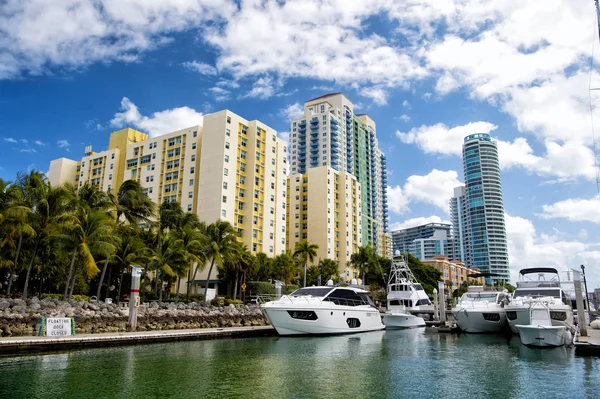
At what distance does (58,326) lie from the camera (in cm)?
2406

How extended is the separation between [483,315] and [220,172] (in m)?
44.3

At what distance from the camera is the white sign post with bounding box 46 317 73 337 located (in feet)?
77.6

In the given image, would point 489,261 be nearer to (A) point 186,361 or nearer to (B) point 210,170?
(B) point 210,170

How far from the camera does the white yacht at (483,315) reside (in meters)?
35.7

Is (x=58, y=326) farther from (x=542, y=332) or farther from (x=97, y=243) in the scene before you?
(x=542, y=332)

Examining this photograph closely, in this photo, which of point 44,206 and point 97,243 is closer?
point 97,243

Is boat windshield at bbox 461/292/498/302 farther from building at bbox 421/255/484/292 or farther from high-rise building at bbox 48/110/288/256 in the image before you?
building at bbox 421/255/484/292

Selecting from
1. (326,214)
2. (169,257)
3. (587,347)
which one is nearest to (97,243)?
(169,257)

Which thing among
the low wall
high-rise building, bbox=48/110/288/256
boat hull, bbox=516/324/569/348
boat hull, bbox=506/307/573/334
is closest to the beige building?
high-rise building, bbox=48/110/288/256

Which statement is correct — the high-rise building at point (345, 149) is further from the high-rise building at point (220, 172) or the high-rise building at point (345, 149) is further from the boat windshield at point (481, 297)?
the boat windshield at point (481, 297)

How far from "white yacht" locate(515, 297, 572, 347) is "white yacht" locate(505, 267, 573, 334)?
2.66 feet

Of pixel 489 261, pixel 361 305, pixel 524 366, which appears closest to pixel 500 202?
pixel 489 261

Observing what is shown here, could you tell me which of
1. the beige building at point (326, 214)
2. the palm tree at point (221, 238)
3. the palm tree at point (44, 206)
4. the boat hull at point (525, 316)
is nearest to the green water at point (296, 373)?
the boat hull at point (525, 316)

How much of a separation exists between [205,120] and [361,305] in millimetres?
44380
